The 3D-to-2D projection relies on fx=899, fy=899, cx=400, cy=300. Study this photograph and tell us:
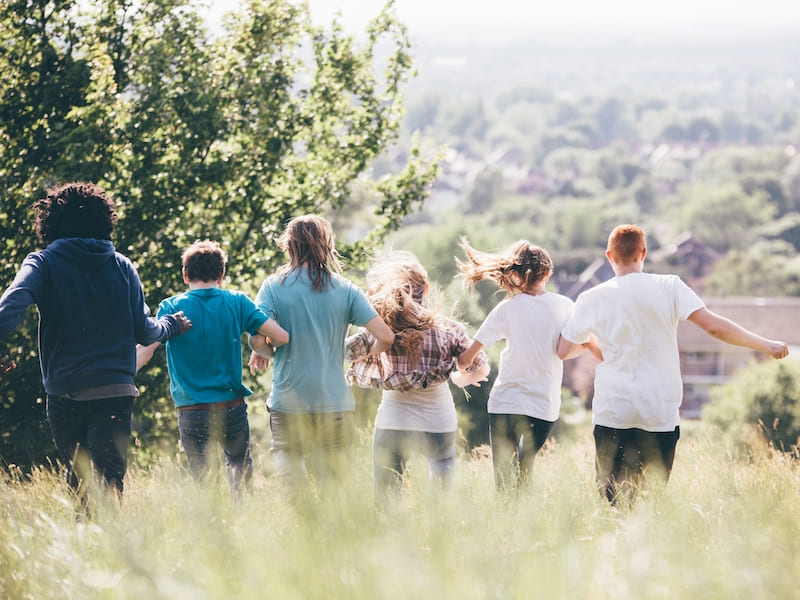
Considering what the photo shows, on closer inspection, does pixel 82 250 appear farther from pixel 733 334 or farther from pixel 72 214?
pixel 733 334

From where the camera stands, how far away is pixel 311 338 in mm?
4660

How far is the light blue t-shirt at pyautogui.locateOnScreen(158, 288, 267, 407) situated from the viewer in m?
4.66

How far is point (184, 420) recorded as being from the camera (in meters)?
4.67

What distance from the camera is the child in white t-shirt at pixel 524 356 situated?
5016 millimetres

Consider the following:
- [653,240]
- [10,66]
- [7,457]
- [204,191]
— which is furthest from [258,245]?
[653,240]

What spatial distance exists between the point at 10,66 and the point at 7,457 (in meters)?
4.86

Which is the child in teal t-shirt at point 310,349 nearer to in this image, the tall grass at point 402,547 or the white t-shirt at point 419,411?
the white t-shirt at point 419,411

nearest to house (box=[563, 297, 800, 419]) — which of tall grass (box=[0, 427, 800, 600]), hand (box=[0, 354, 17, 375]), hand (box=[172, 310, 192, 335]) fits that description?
hand (box=[172, 310, 192, 335])

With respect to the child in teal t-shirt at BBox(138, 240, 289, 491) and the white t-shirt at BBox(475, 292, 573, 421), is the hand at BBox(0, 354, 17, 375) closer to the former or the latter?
the child in teal t-shirt at BBox(138, 240, 289, 491)

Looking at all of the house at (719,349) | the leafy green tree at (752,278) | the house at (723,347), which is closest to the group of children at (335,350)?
the house at (719,349)

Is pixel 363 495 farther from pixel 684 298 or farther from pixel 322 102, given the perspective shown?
pixel 322 102

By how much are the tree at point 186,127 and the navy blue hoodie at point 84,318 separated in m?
5.46

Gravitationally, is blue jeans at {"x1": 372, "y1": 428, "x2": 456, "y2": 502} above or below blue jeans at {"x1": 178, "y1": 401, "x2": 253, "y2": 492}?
below

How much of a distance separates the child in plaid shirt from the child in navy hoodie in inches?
44.8
